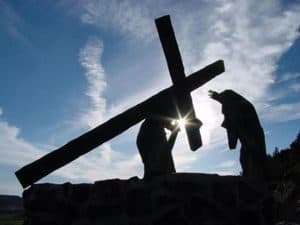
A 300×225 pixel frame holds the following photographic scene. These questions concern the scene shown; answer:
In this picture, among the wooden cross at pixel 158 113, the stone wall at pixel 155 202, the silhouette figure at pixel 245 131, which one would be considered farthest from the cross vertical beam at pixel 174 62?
the stone wall at pixel 155 202

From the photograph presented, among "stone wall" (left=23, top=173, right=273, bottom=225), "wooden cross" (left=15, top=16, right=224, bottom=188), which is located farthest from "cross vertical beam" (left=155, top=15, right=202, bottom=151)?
"stone wall" (left=23, top=173, right=273, bottom=225)

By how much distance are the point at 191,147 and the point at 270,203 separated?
167 cm

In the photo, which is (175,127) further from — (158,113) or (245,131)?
(245,131)

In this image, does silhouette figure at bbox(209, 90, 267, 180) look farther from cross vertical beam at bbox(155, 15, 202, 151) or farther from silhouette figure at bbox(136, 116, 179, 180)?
silhouette figure at bbox(136, 116, 179, 180)

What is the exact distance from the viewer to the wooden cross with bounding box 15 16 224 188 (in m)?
5.00

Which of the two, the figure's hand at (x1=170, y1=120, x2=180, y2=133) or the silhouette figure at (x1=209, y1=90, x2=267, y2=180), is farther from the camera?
the figure's hand at (x1=170, y1=120, x2=180, y2=133)

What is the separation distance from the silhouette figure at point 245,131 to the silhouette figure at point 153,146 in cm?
89

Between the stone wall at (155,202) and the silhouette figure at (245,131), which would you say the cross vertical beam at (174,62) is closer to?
the silhouette figure at (245,131)

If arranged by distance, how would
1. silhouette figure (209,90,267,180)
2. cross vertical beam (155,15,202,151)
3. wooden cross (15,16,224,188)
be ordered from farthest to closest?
cross vertical beam (155,15,202,151)
wooden cross (15,16,224,188)
silhouette figure (209,90,267,180)

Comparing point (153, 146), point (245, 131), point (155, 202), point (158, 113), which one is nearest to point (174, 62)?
point (158, 113)

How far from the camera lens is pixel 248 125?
467 cm

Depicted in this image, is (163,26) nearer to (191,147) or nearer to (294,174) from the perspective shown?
(191,147)

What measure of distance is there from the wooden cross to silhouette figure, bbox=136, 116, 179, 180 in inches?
12.2

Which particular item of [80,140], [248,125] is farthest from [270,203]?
[80,140]
